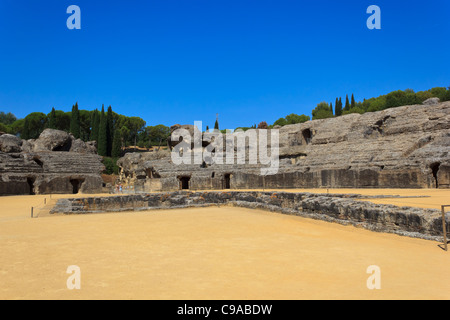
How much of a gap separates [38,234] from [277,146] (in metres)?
29.9

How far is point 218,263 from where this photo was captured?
5117 millimetres

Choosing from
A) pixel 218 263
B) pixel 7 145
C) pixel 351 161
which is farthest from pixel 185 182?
pixel 218 263

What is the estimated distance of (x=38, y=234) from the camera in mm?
7887

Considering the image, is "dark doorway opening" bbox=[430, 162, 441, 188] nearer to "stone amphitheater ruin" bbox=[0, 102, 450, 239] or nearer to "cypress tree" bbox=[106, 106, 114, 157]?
"stone amphitheater ruin" bbox=[0, 102, 450, 239]

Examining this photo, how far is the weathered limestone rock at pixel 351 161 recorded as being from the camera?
19666mm

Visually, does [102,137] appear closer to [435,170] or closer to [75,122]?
[75,122]

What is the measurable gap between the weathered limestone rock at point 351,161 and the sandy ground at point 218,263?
13.5 metres

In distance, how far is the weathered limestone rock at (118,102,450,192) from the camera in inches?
774

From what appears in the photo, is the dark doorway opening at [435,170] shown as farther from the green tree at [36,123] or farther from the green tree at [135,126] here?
the green tree at [36,123]

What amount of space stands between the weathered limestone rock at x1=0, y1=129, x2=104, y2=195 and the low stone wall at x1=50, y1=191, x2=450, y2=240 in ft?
41.7

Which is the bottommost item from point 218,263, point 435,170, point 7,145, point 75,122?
point 218,263

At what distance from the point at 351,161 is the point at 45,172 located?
25381mm

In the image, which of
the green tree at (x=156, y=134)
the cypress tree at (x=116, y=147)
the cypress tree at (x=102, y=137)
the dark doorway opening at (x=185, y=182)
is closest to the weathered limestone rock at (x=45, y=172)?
the dark doorway opening at (x=185, y=182)
